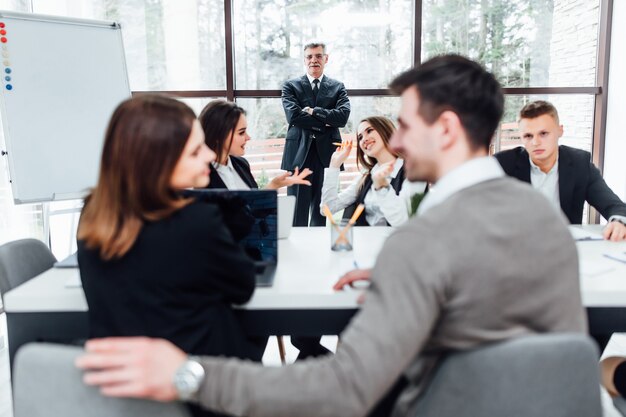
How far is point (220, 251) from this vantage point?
3.50 ft

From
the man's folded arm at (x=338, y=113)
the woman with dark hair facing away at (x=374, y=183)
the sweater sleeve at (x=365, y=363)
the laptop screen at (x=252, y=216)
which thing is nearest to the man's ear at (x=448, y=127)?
the sweater sleeve at (x=365, y=363)

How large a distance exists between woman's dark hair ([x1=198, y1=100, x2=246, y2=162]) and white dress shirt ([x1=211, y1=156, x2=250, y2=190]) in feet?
0.16

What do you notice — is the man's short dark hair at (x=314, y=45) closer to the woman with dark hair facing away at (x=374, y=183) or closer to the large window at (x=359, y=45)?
the large window at (x=359, y=45)

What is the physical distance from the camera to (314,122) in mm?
4418

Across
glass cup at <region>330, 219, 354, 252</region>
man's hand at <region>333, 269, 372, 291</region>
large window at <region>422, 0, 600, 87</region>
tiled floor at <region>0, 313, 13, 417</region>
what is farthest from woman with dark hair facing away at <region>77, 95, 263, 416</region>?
large window at <region>422, 0, 600, 87</region>

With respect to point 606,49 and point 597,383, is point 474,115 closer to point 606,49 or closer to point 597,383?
point 597,383

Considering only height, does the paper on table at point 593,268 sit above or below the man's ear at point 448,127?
below

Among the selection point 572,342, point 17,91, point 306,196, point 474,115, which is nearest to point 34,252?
point 17,91

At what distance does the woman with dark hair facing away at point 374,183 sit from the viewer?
250 centimetres

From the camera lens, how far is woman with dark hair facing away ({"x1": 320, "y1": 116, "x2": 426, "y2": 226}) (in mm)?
2501

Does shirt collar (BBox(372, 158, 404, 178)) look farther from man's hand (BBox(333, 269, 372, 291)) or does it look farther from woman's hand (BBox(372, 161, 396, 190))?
man's hand (BBox(333, 269, 372, 291))

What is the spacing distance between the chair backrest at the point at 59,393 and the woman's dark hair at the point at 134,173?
24 cm

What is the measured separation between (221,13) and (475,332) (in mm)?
4372

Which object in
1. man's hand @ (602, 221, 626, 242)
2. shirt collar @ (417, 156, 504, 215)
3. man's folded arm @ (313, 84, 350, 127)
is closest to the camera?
shirt collar @ (417, 156, 504, 215)
